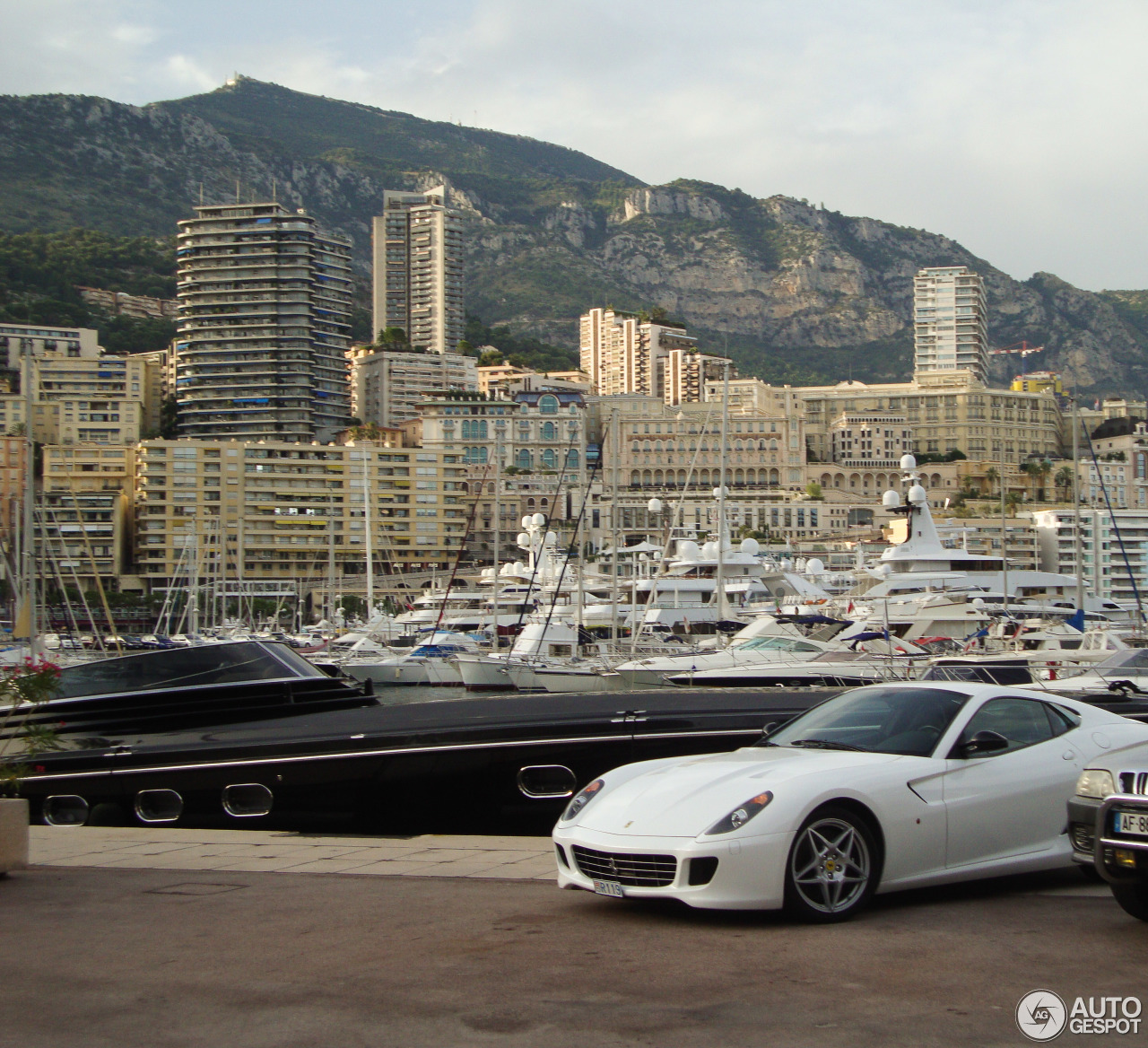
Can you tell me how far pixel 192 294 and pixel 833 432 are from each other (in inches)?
3448

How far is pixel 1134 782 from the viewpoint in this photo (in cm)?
667

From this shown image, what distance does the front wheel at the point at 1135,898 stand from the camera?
6797 mm

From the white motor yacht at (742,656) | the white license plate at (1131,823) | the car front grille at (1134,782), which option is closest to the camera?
the white license plate at (1131,823)

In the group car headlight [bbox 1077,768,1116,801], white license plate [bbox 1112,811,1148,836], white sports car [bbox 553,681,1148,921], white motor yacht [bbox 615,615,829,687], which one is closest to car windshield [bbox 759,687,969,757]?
white sports car [bbox 553,681,1148,921]

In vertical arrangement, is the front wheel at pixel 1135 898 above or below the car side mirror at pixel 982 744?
below

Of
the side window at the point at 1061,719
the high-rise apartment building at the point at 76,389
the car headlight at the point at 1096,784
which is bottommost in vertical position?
the car headlight at the point at 1096,784

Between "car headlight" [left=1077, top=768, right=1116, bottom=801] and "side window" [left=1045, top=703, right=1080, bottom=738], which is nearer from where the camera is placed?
"car headlight" [left=1077, top=768, right=1116, bottom=801]

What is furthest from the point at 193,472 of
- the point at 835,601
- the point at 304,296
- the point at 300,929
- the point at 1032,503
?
the point at 300,929

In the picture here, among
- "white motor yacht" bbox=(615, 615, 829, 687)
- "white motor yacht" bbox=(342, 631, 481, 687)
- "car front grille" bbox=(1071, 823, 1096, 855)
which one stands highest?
"car front grille" bbox=(1071, 823, 1096, 855)

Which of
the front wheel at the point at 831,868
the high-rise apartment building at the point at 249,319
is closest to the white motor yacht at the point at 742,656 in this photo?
the front wheel at the point at 831,868

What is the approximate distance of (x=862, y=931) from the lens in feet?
22.5

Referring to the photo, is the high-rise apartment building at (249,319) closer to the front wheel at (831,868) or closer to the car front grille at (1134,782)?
the front wheel at (831,868)

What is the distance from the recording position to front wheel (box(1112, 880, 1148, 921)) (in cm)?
680

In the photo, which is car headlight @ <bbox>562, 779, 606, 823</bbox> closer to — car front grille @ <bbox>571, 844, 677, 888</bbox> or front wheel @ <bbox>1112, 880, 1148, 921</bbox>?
car front grille @ <bbox>571, 844, 677, 888</bbox>
